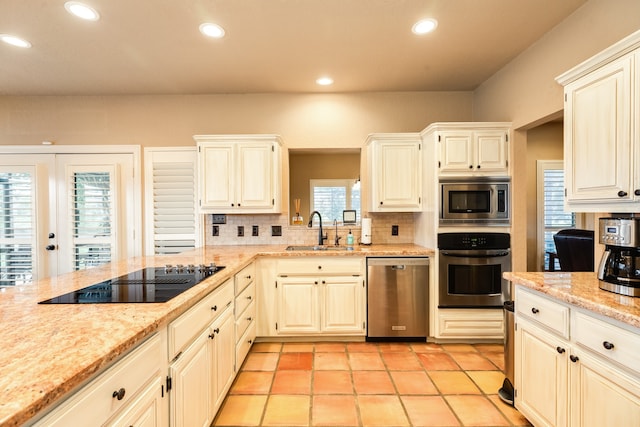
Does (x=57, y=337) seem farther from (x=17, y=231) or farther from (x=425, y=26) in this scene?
(x=17, y=231)

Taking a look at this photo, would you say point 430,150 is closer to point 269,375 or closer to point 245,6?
point 245,6

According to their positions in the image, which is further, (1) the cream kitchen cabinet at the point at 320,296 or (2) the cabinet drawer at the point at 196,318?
(1) the cream kitchen cabinet at the point at 320,296

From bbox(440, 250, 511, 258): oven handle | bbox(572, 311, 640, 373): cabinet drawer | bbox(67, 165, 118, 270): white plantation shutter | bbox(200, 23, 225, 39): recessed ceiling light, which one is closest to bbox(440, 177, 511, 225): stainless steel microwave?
bbox(440, 250, 511, 258): oven handle

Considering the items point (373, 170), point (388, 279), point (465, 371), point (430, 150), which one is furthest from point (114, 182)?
point (465, 371)

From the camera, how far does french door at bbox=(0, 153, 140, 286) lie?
3492 millimetres

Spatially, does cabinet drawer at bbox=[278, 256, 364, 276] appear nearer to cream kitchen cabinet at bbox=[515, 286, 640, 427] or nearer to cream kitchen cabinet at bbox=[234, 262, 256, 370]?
cream kitchen cabinet at bbox=[234, 262, 256, 370]

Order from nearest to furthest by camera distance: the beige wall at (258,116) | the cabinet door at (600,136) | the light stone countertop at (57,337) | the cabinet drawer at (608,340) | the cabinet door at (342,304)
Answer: the light stone countertop at (57,337)
the cabinet drawer at (608,340)
the cabinet door at (600,136)
the cabinet door at (342,304)
the beige wall at (258,116)

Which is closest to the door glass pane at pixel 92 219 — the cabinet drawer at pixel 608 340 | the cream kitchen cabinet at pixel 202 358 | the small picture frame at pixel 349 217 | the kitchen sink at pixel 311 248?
the kitchen sink at pixel 311 248

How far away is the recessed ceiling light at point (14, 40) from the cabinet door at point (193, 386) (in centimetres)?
281

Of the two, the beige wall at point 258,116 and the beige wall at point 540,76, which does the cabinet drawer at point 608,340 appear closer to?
the beige wall at point 540,76

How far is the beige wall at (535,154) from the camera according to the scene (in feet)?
14.2

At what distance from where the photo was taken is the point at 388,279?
2.99 m

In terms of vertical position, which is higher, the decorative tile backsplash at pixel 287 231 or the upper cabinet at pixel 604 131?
the upper cabinet at pixel 604 131

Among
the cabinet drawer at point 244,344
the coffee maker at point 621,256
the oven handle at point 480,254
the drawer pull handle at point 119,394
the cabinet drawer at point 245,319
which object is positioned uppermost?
the coffee maker at point 621,256
